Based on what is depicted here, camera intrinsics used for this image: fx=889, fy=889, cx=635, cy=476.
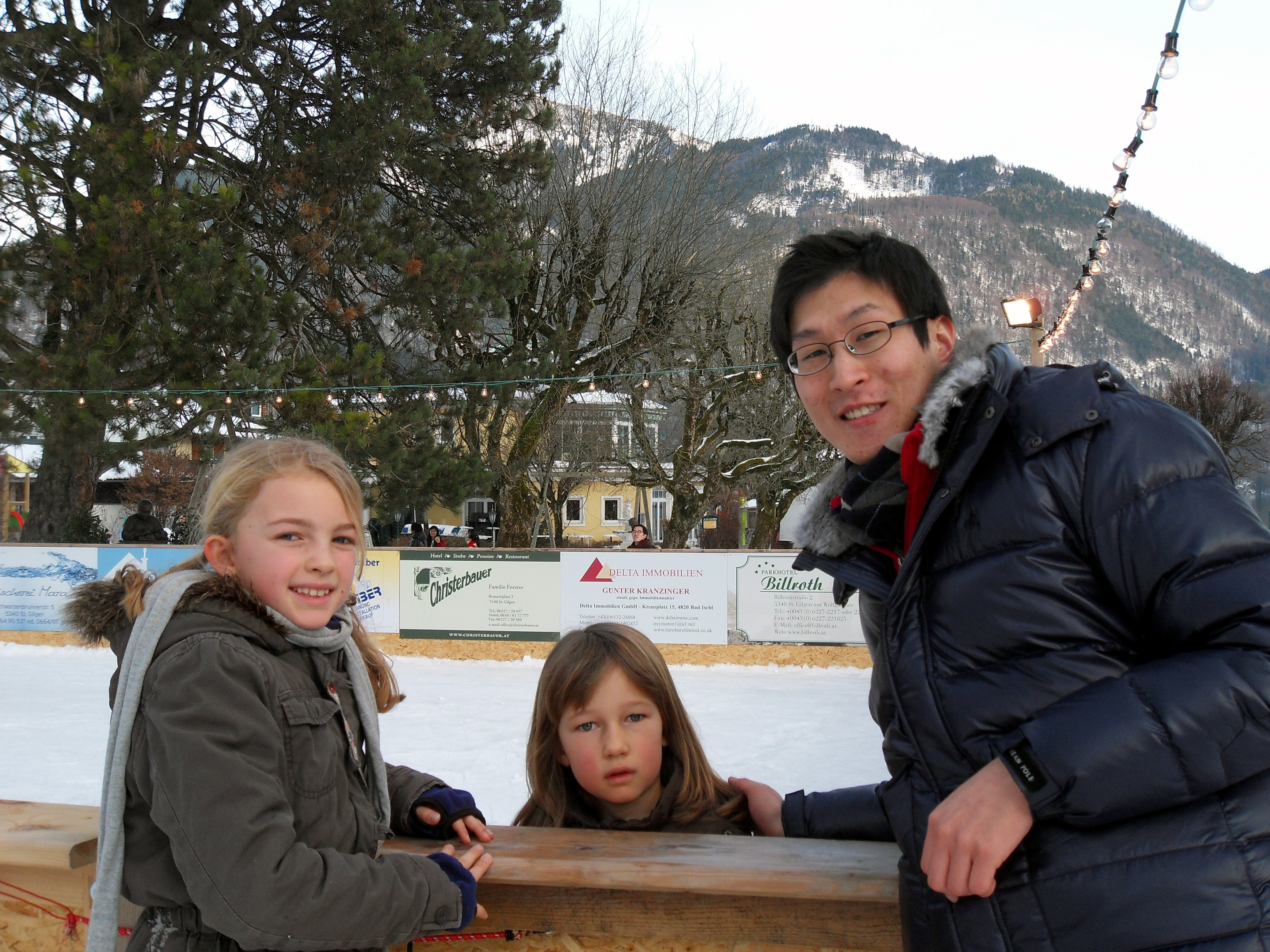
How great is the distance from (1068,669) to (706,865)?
0.59 metres

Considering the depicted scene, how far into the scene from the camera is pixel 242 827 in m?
1.03

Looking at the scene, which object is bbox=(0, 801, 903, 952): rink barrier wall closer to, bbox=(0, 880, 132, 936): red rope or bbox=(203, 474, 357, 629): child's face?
bbox=(0, 880, 132, 936): red rope

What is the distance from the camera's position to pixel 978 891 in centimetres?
91

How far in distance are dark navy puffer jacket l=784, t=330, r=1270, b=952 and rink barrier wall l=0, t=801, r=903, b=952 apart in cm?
23

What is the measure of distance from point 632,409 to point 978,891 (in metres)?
19.1

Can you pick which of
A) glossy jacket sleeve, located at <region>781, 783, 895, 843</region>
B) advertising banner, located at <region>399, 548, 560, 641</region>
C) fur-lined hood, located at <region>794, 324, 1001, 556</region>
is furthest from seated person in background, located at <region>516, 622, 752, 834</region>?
advertising banner, located at <region>399, 548, 560, 641</region>

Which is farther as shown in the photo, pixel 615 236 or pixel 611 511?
pixel 611 511

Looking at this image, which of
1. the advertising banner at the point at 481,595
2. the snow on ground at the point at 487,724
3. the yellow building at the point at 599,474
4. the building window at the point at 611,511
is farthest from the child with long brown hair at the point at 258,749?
the building window at the point at 611,511

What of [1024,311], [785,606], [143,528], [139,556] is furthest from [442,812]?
[143,528]

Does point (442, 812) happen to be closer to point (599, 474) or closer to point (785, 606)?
point (785, 606)

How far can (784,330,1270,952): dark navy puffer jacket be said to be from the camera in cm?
83

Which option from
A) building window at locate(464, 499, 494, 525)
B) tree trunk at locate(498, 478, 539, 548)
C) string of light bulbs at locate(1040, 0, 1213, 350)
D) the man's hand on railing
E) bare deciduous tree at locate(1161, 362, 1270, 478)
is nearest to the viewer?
the man's hand on railing

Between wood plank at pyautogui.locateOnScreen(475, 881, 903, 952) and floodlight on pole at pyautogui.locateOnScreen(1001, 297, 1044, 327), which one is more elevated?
floodlight on pole at pyautogui.locateOnScreen(1001, 297, 1044, 327)

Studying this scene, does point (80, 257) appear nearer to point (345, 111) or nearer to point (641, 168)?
point (345, 111)
